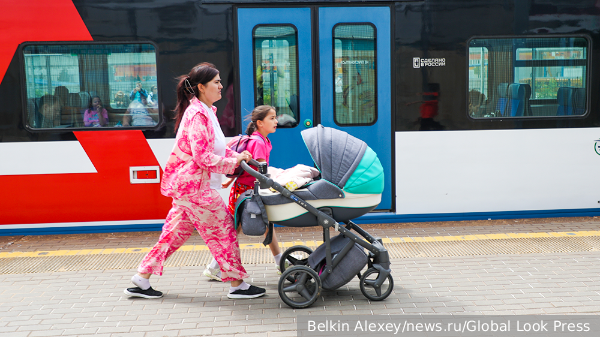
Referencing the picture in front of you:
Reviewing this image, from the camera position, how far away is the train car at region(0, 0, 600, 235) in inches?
240

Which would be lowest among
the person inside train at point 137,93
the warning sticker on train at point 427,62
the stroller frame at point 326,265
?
the stroller frame at point 326,265

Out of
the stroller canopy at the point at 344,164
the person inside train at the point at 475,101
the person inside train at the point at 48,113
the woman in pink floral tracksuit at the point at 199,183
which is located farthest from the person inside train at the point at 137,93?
the person inside train at the point at 475,101

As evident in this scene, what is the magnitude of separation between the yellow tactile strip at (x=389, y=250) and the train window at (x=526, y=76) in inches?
57.1

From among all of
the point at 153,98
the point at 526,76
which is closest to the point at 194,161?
the point at 153,98

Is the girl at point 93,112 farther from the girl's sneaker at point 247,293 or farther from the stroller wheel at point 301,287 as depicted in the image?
the stroller wheel at point 301,287

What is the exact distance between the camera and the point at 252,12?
613cm

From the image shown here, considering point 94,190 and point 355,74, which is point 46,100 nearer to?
point 94,190

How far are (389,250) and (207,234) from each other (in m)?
2.03

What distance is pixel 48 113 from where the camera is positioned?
242 inches

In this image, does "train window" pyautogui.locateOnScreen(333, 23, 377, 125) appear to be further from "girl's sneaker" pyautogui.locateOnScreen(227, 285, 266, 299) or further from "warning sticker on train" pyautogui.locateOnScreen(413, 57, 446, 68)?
"girl's sneaker" pyautogui.locateOnScreen(227, 285, 266, 299)

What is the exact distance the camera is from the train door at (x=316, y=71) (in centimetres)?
618

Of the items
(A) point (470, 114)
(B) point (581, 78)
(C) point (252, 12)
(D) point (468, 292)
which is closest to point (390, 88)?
(A) point (470, 114)

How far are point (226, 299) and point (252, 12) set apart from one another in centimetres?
315

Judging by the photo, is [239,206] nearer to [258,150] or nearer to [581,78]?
[258,150]
